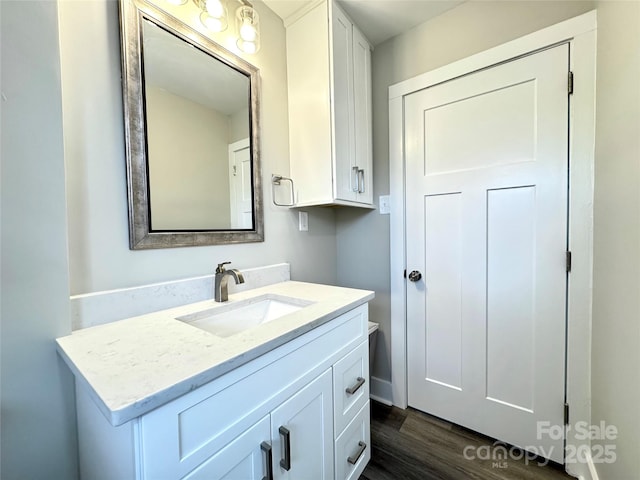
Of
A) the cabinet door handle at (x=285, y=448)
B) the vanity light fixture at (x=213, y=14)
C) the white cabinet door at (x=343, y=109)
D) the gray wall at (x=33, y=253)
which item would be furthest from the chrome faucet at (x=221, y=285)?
the vanity light fixture at (x=213, y=14)

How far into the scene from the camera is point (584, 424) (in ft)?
4.03

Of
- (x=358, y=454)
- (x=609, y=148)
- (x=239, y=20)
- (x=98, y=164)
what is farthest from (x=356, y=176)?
(x=358, y=454)

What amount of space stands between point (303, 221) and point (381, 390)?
1.31m

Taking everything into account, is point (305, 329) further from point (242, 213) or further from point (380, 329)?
point (380, 329)

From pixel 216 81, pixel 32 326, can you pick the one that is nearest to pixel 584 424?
pixel 32 326

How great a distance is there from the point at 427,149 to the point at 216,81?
4.05ft

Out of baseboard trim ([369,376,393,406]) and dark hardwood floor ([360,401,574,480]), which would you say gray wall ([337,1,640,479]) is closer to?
dark hardwood floor ([360,401,574,480])

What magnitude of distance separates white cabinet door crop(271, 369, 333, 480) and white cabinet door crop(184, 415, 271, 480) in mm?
39

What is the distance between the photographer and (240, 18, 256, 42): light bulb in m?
1.26

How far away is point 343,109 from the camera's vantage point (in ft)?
4.84

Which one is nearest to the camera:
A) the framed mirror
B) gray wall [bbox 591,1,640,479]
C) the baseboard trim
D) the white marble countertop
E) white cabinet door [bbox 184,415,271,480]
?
the white marble countertop

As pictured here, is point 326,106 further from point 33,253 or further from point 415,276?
point 33,253

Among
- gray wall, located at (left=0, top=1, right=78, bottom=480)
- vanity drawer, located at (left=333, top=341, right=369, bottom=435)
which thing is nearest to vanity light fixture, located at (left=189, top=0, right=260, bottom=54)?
gray wall, located at (left=0, top=1, right=78, bottom=480)

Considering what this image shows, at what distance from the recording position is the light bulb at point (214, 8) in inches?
44.2
